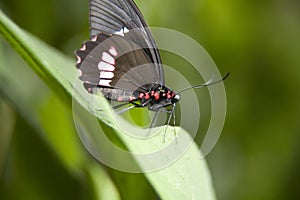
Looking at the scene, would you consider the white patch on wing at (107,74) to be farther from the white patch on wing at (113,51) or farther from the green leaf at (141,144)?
the green leaf at (141,144)

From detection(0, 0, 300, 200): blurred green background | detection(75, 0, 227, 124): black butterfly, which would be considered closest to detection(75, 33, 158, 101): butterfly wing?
detection(75, 0, 227, 124): black butterfly

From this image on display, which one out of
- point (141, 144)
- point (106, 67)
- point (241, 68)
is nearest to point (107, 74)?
point (106, 67)

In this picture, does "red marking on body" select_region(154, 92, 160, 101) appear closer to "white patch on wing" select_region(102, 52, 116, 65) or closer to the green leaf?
"white patch on wing" select_region(102, 52, 116, 65)

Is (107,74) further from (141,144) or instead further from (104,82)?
(141,144)

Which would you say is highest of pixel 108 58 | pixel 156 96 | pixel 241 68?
pixel 108 58

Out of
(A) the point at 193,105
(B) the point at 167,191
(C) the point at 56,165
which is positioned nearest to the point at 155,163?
(B) the point at 167,191

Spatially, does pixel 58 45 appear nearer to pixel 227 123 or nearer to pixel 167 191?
pixel 227 123
